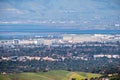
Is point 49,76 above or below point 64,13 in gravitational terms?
below

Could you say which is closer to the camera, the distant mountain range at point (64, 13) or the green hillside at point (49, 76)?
the green hillside at point (49, 76)

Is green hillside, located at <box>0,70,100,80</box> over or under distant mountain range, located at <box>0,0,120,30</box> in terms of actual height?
under

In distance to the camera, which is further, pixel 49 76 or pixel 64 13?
pixel 64 13

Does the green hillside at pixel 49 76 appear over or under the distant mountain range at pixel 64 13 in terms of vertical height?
under

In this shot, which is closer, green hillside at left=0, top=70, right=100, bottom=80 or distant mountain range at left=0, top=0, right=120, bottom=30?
green hillside at left=0, top=70, right=100, bottom=80

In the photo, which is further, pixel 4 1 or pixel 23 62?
pixel 4 1

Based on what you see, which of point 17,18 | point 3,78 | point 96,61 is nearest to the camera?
point 3,78

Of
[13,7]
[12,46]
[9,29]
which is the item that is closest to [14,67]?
[12,46]

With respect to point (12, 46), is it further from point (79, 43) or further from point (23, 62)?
point (23, 62)
